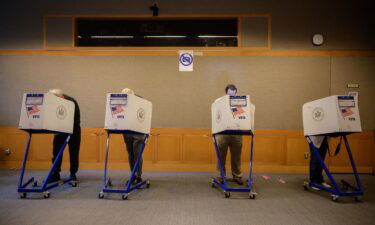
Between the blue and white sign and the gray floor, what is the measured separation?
237 centimetres

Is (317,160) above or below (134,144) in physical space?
below

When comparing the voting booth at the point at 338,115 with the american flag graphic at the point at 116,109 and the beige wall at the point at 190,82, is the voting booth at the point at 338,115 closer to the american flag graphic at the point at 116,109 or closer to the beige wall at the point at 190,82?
the beige wall at the point at 190,82

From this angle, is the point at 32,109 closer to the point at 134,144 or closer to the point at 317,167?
the point at 134,144

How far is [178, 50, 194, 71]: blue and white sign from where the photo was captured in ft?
19.0

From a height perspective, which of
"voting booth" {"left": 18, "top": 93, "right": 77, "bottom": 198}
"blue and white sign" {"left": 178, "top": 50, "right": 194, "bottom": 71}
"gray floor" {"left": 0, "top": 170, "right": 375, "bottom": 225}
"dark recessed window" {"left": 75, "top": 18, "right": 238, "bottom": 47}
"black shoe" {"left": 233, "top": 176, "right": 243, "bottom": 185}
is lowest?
"gray floor" {"left": 0, "top": 170, "right": 375, "bottom": 225}

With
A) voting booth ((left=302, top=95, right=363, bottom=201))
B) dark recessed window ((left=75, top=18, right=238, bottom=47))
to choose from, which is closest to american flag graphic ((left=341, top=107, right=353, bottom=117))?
voting booth ((left=302, top=95, right=363, bottom=201))

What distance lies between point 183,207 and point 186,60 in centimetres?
324

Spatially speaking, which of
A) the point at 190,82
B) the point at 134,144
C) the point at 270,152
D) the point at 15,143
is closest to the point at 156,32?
the point at 190,82

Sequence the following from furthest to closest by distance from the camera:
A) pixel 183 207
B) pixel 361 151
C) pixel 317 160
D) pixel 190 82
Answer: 1. pixel 190 82
2. pixel 361 151
3. pixel 317 160
4. pixel 183 207

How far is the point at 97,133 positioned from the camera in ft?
18.9

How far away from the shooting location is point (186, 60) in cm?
578

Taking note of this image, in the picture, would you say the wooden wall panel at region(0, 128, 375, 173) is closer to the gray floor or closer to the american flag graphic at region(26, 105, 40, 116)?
the gray floor

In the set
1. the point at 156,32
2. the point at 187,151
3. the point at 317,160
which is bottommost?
the point at 187,151

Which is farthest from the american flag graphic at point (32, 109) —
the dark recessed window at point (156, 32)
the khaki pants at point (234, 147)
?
the dark recessed window at point (156, 32)
